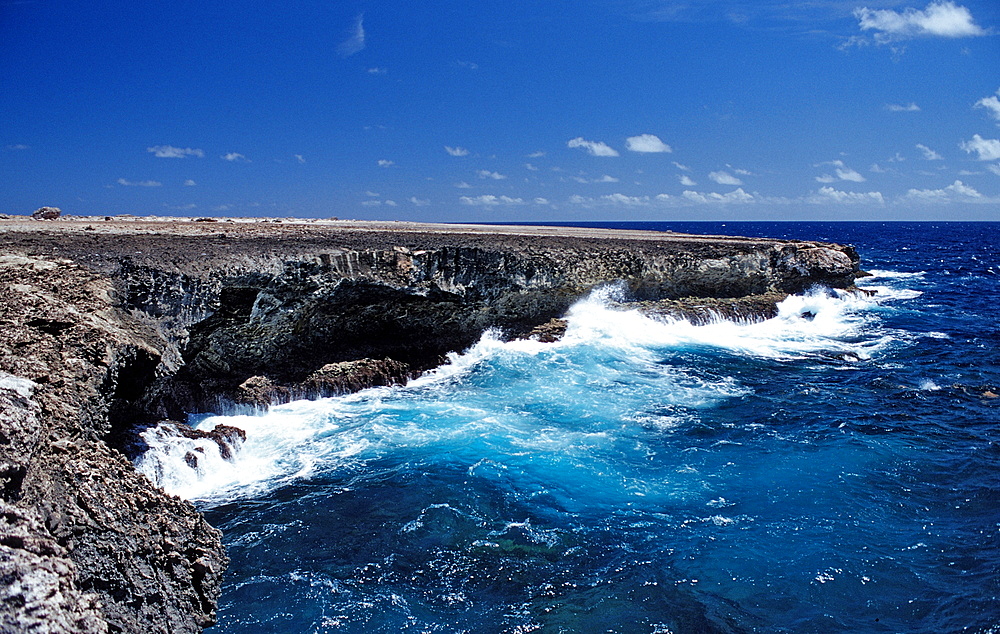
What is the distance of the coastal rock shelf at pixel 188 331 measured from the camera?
640 centimetres

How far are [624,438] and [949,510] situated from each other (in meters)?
6.47

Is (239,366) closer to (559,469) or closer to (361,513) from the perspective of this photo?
(361,513)

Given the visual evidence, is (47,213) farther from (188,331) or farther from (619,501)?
(619,501)

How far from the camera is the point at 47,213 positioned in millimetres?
24109

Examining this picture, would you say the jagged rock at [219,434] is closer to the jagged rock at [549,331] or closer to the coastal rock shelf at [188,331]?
the coastal rock shelf at [188,331]

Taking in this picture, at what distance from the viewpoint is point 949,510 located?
1088cm

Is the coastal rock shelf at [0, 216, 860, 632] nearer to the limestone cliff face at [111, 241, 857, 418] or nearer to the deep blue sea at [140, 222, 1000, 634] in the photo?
the limestone cliff face at [111, 241, 857, 418]

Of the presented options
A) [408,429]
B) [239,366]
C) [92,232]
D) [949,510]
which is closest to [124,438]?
[239,366]

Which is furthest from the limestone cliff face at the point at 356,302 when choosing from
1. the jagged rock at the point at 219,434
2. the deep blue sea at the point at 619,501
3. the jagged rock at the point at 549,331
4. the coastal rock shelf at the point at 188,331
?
the deep blue sea at the point at 619,501

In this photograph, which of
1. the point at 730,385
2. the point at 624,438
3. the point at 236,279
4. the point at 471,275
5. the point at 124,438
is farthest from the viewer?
the point at 471,275

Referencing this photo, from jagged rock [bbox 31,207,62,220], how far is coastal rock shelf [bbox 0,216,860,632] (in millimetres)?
5299

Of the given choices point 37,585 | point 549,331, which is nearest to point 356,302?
point 549,331

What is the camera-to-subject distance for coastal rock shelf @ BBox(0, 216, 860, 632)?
21.0ft

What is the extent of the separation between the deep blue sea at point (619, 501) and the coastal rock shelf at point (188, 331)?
1307 millimetres
